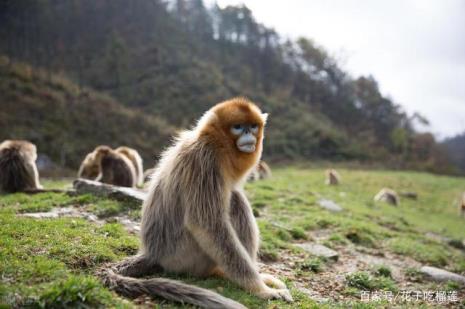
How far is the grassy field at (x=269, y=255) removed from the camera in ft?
14.1

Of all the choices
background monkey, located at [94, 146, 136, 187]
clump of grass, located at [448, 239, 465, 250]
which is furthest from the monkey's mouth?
clump of grass, located at [448, 239, 465, 250]

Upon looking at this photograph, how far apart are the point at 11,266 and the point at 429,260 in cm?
988

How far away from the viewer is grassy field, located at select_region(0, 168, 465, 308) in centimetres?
430

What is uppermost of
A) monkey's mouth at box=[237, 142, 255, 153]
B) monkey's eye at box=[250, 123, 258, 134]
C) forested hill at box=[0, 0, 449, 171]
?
forested hill at box=[0, 0, 449, 171]

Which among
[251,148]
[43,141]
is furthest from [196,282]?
[43,141]

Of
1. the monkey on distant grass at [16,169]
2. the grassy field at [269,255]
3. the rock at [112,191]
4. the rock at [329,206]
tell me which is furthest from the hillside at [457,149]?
the monkey on distant grass at [16,169]

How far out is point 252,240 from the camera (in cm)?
538

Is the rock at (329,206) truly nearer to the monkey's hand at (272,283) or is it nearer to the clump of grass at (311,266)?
the clump of grass at (311,266)

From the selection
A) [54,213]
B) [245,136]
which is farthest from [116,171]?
[245,136]

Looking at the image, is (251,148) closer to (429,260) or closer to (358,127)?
(429,260)

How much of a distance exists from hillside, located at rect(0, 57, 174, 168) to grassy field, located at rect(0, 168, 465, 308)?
20.6 meters

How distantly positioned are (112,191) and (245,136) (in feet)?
19.3

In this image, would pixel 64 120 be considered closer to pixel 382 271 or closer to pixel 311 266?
pixel 311 266

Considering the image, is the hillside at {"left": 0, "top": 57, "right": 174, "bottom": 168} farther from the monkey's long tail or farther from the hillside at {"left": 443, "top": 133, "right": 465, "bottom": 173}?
the hillside at {"left": 443, "top": 133, "right": 465, "bottom": 173}
